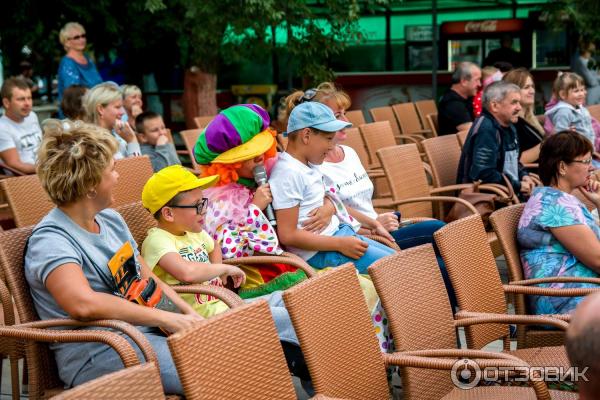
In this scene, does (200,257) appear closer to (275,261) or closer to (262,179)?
(275,261)

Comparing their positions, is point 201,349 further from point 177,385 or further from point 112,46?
point 112,46

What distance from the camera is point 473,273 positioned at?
3891 mm

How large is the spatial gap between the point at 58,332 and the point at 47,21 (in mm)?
8941

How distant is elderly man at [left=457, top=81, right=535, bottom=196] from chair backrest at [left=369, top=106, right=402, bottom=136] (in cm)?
352

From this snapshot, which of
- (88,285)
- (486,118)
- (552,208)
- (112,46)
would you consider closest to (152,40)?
(112,46)

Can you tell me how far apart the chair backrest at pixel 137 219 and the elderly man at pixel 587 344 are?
261 centimetres

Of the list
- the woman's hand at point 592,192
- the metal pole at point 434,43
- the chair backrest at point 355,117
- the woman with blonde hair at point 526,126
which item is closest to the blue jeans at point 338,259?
the woman's hand at point 592,192

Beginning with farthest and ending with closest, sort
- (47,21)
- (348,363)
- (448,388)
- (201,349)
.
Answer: (47,21), (448,388), (348,363), (201,349)

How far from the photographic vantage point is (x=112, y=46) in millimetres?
12164

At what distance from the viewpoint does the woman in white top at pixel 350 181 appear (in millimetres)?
5121

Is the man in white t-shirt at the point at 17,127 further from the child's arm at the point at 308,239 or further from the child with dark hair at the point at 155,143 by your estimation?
the child's arm at the point at 308,239

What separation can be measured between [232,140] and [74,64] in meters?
4.70

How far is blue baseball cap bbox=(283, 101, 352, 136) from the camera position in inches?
178

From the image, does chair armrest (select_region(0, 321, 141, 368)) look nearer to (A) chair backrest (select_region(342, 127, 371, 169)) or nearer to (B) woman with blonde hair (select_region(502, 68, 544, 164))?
(A) chair backrest (select_region(342, 127, 371, 169))
